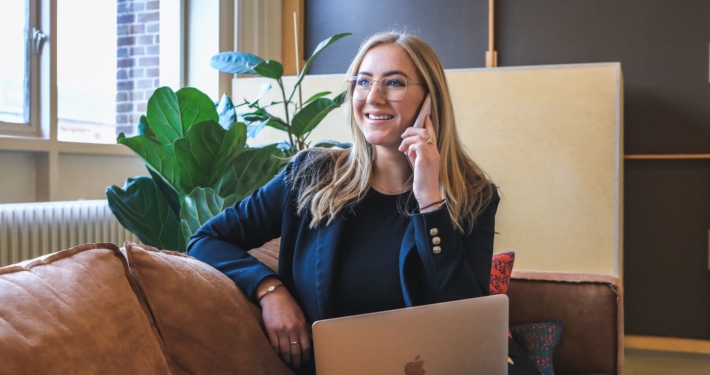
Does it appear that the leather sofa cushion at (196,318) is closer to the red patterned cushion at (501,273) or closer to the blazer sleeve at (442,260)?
the blazer sleeve at (442,260)

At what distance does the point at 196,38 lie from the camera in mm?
4160

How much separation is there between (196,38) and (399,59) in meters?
2.86

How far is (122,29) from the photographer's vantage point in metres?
3.97

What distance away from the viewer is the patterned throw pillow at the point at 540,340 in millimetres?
1896

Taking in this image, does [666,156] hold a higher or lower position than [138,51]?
lower

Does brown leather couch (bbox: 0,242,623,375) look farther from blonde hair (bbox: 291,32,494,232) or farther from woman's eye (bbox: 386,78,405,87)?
woman's eye (bbox: 386,78,405,87)

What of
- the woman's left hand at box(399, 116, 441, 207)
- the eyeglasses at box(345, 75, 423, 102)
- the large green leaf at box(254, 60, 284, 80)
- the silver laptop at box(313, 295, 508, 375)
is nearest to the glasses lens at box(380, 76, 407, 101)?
the eyeglasses at box(345, 75, 423, 102)

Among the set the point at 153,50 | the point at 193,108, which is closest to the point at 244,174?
the point at 193,108

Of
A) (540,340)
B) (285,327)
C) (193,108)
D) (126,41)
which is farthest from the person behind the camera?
(126,41)

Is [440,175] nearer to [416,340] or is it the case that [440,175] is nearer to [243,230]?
[243,230]

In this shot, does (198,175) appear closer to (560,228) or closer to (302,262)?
(302,262)

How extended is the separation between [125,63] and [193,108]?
6.20ft

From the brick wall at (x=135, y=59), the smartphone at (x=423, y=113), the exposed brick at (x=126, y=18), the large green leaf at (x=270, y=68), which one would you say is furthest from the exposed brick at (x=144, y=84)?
the smartphone at (x=423, y=113)

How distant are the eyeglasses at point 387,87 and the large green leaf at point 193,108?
33.9 inches
